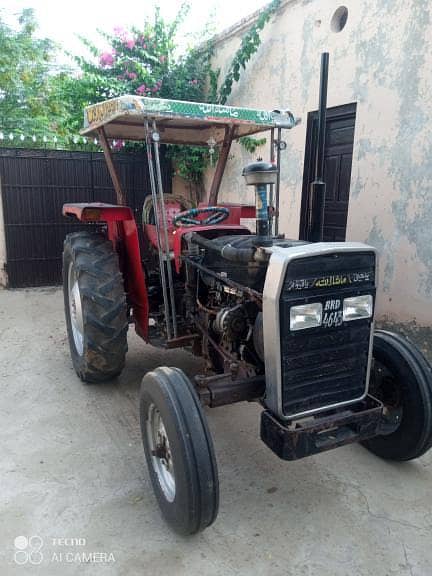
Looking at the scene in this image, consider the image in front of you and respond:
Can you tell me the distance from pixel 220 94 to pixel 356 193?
3214mm

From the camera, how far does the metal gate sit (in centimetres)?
664

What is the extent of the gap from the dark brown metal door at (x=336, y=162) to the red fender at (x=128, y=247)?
2550 millimetres

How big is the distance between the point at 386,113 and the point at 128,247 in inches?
119

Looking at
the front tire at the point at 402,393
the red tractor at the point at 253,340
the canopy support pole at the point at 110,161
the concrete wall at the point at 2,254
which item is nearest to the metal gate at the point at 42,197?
the concrete wall at the point at 2,254

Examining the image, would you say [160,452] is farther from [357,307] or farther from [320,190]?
[320,190]

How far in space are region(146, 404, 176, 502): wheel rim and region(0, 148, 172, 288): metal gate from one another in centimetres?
529

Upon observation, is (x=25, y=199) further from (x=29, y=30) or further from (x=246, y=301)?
(x=29, y=30)

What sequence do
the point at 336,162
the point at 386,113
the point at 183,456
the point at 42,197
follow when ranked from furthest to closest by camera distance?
the point at 42,197 < the point at 336,162 < the point at 386,113 < the point at 183,456

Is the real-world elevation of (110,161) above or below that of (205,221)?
above

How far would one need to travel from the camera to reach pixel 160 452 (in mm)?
2301

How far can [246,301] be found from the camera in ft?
8.30

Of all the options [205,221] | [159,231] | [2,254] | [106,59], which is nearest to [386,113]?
[205,221]

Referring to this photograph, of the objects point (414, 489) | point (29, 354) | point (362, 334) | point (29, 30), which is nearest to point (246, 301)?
point (362, 334)

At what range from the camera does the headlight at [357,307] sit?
2.20 m
